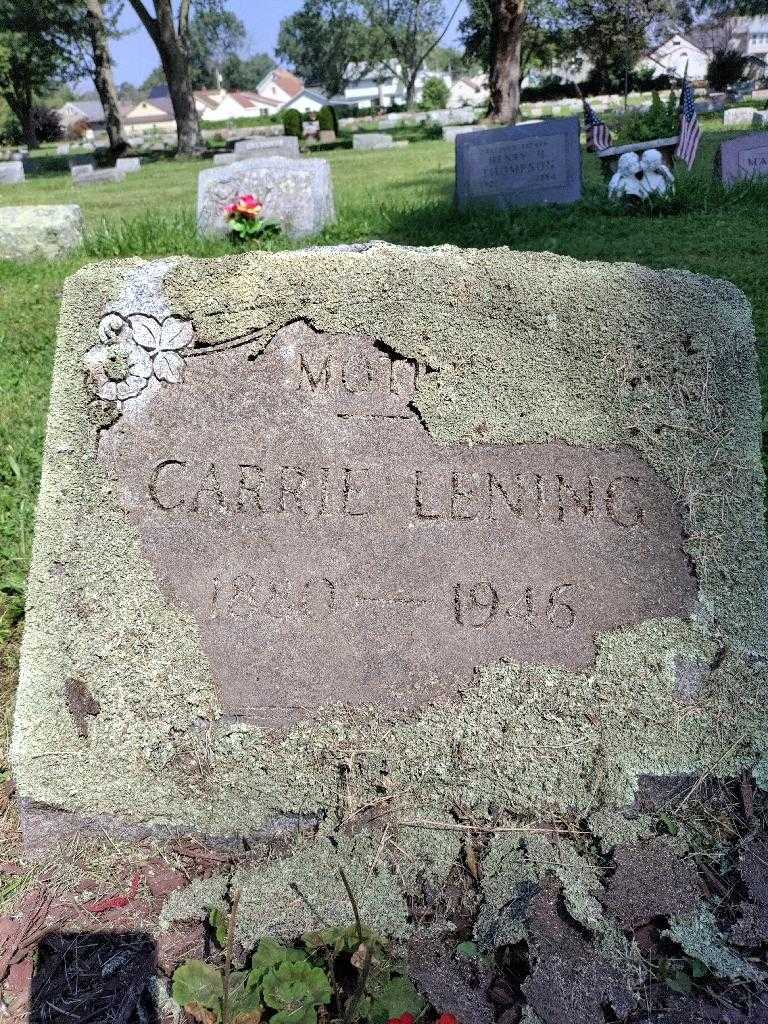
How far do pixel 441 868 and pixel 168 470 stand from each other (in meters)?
1.04

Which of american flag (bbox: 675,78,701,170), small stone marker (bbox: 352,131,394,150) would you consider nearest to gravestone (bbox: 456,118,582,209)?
american flag (bbox: 675,78,701,170)

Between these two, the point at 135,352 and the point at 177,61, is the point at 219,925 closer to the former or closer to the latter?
the point at 135,352

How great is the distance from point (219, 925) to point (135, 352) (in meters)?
1.19

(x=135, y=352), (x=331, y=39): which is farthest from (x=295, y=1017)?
(x=331, y=39)

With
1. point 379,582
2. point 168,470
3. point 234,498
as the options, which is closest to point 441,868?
point 379,582

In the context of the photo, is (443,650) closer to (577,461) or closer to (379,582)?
(379,582)

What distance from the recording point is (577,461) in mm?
1745

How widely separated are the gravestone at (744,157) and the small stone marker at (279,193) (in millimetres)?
4476

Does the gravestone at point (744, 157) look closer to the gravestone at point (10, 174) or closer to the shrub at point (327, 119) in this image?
the gravestone at point (10, 174)

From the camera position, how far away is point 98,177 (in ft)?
62.8

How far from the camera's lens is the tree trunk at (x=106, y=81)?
2670 centimetres

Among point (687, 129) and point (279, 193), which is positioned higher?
point (687, 129)

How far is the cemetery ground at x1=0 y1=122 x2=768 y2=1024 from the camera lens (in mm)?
1688

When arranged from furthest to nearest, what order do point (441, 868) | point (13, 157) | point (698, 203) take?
point (13, 157) → point (698, 203) → point (441, 868)
